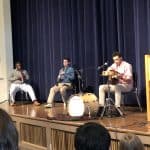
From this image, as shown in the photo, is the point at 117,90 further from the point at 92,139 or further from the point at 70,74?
the point at 92,139

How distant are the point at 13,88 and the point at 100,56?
2.09m

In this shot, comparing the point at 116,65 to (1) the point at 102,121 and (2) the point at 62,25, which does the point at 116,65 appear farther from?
(2) the point at 62,25

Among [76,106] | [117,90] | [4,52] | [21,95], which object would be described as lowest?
[21,95]

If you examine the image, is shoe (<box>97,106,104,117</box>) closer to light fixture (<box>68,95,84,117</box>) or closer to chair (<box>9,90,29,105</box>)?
light fixture (<box>68,95,84,117</box>)

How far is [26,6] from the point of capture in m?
9.05

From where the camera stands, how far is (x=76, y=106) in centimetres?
525

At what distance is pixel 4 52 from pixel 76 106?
13.9ft

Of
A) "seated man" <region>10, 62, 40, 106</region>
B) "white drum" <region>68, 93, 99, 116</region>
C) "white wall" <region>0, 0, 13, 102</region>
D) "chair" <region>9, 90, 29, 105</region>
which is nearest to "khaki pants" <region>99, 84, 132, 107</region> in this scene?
"white drum" <region>68, 93, 99, 116</region>

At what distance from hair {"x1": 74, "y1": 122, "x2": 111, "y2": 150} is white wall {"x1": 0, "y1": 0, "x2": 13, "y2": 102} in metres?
7.34

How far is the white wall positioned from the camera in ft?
29.6

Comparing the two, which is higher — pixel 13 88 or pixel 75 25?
pixel 75 25

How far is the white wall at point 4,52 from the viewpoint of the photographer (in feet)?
29.6

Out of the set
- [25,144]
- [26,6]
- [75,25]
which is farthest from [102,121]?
[26,6]

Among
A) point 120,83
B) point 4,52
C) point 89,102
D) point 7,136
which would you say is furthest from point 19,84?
point 7,136
